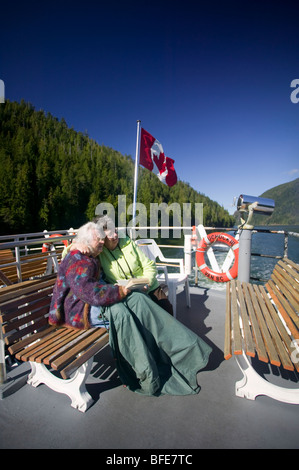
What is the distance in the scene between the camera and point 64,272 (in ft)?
4.66

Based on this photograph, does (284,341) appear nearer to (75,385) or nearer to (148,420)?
(148,420)

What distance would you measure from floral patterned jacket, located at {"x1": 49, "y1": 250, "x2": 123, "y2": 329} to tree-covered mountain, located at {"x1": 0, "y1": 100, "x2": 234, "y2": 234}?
40.7 m

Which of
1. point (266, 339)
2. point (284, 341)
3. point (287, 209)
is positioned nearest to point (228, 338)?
point (266, 339)

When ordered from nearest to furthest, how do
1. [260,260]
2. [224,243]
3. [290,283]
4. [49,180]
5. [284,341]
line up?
[284,341], [290,283], [224,243], [260,260], [49,180]

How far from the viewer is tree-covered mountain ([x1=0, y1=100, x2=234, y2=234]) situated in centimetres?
3878

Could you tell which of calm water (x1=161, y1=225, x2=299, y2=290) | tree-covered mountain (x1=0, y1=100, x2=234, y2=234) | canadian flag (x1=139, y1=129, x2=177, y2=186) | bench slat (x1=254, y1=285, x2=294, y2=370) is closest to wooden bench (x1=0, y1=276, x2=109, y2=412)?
bench slat (x1=254, y1=285, x2=294, y2=370)

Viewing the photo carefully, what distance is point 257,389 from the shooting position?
1334 mm

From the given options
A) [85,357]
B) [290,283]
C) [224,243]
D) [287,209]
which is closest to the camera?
[85,357]

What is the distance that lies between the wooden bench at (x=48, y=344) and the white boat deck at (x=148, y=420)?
10cm

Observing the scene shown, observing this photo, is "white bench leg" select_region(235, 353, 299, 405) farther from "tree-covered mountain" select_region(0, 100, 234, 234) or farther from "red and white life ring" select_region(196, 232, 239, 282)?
"tree-covered mountain" select_region(0, 100, 234, 234)

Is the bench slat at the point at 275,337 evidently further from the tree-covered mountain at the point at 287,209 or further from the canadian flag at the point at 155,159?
the tree-covered mountain at the point at 287,209

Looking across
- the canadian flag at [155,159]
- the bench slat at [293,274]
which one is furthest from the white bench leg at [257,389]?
the canadian flag at [155,159]

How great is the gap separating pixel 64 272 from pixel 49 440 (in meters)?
0.82

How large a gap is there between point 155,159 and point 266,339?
423cm
